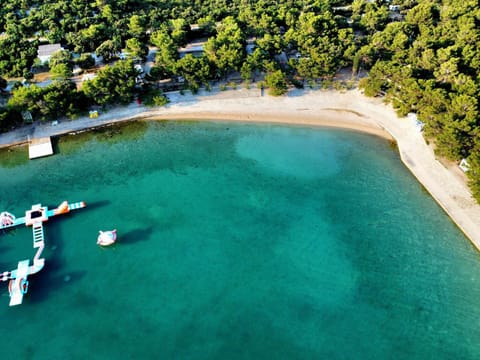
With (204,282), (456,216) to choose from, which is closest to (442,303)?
(456,216)

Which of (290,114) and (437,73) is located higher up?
(437,73)

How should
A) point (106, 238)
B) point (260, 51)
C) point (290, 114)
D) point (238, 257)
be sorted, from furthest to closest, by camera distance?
point (260, 51) → point (290, 114) → point (106, 238) → point (238, 257)

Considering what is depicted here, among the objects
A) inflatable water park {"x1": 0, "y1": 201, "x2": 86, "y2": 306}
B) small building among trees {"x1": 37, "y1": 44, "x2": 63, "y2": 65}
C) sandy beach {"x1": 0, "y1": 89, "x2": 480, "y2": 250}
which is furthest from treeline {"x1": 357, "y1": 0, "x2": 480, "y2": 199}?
small building among trees {"x1": 37, "y1": 44, "x2": 63, "y2": 65}

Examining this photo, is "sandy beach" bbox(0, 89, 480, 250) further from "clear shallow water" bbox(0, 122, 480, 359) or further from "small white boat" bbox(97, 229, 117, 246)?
"small white boat" bbox(97, 229, 117, 246)

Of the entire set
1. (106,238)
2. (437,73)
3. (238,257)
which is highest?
(437,73)

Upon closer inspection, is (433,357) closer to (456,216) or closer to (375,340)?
(375,340)

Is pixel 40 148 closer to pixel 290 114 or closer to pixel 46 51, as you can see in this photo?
pixel 46 51

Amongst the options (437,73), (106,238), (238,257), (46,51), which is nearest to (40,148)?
(106,238)
